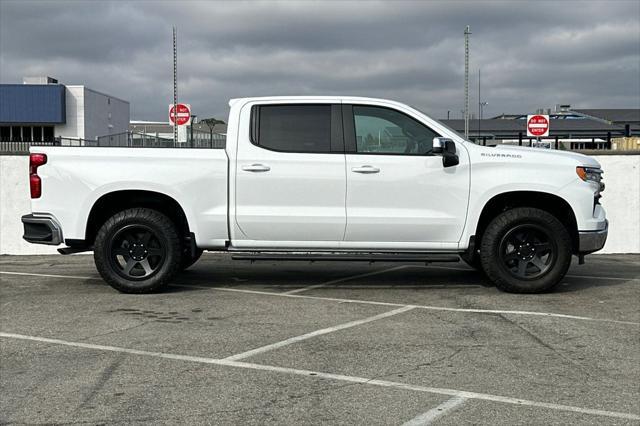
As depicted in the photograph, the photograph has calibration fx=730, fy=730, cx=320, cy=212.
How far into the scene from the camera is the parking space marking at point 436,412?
391cm

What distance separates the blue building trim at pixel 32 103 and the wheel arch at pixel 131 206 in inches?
1727

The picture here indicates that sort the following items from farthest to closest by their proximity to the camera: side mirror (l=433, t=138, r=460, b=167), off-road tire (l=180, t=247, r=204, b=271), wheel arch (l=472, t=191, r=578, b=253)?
off-road tire (l=180, t=247, r=204, b=271)
wheel arch (l=472, t=191, r=578, b=253)
side mirror (l=433, t=138, r=460, b=167)

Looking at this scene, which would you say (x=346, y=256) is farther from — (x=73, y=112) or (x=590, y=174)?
(x=73, y=112)

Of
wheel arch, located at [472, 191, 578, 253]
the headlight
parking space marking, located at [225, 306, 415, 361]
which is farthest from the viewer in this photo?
wheel arch, located at [472, 191, 578, 253]

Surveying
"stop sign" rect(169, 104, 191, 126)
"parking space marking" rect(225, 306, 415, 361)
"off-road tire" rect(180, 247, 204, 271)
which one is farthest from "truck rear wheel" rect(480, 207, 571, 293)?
"stop sign" rect(169, 104, 191, 126)

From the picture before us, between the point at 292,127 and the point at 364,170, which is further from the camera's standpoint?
the point at 292,127

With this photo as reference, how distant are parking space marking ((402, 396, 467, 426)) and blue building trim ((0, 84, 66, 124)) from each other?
4850 centimetres

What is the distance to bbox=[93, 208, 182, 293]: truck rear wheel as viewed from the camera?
24.8 feet

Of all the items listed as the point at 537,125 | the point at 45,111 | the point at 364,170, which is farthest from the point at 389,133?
the point at 45,111

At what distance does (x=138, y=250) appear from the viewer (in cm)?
770

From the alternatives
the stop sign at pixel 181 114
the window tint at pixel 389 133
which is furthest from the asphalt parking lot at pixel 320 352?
the stop sign at pixel 181 114

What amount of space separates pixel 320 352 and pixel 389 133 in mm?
3082

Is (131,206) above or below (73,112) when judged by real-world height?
below

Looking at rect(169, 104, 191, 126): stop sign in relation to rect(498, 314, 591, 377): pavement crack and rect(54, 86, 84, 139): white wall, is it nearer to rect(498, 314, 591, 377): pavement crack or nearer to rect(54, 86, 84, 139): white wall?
rect(498, 314, 591, 377): pavement crack
